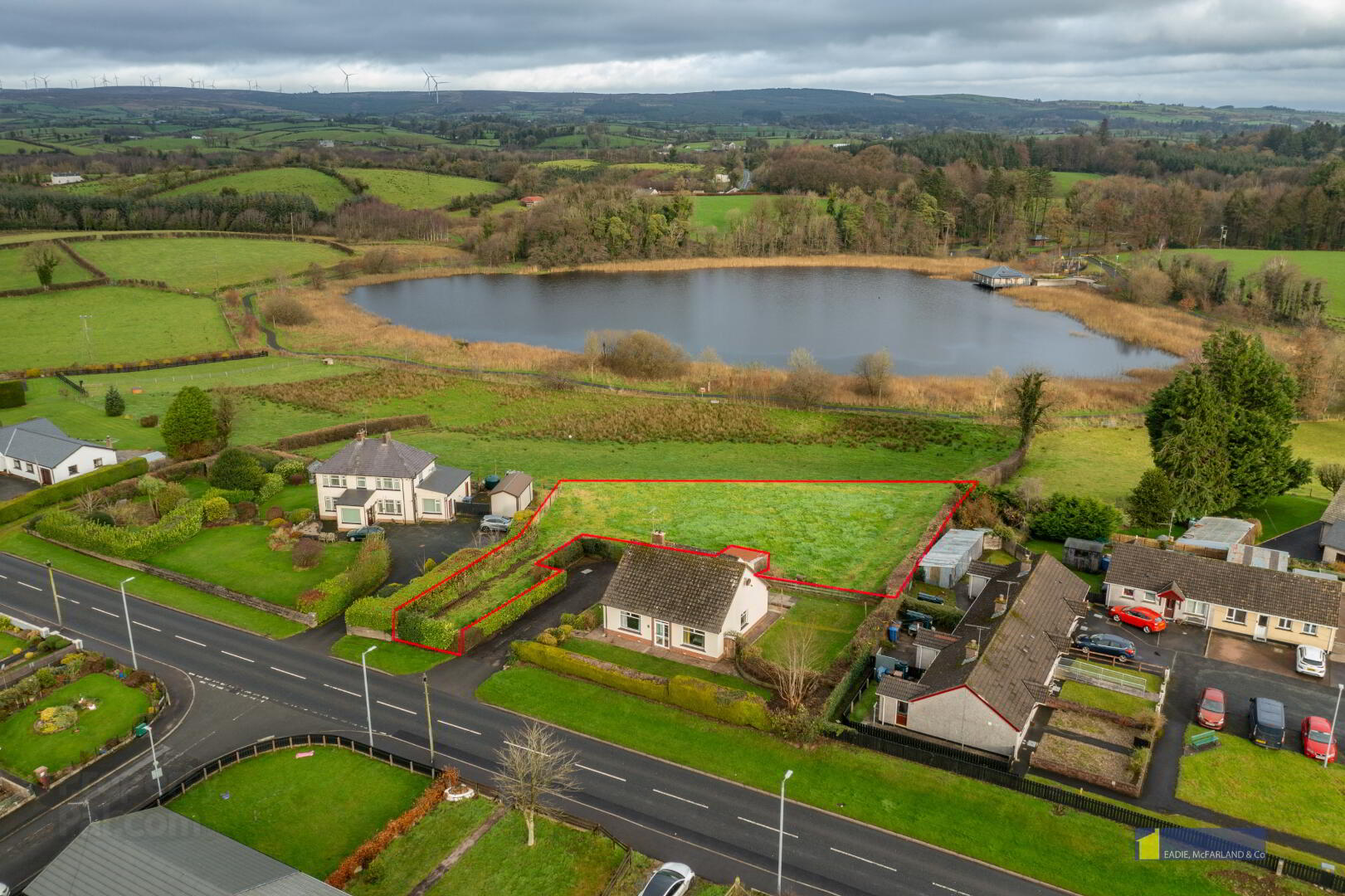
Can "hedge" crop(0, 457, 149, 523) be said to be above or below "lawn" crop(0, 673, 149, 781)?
above

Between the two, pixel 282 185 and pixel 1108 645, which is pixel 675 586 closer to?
pixel 1108 645

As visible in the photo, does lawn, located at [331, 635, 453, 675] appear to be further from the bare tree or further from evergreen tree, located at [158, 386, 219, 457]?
evergreen tree, located at [158, 386, 219, 457]

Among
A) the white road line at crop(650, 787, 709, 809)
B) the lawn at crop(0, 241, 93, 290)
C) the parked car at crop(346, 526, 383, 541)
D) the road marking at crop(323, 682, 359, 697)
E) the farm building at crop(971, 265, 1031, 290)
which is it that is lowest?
the white road line at crop(650, 787, 709, 809)

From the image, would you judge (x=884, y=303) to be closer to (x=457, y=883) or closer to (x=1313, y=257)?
(x=1313, y=257)

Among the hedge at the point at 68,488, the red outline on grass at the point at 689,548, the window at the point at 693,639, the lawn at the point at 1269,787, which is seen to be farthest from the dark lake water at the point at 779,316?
the lawn at the point at 1269,787

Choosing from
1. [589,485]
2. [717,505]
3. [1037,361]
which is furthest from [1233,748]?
[1037,361]

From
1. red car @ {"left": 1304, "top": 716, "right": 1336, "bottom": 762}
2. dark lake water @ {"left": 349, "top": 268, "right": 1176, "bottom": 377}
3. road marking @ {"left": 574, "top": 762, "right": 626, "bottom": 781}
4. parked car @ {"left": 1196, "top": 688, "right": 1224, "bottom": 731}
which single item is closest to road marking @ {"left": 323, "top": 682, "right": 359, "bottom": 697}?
road marking @ {"left": 574, "top": 762, "right": 626, "bottom": 781}

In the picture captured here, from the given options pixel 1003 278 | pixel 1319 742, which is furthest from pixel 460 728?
pixel 1003 278
